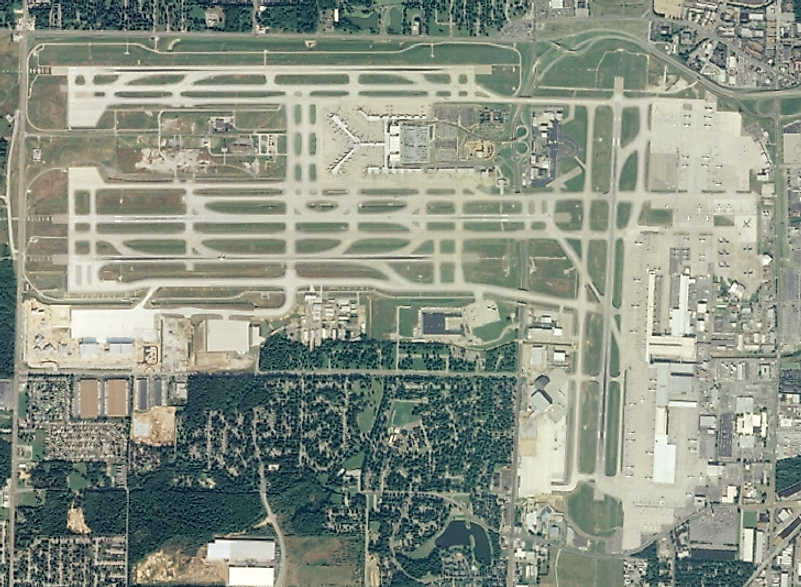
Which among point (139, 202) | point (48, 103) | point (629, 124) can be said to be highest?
point (48, 103)

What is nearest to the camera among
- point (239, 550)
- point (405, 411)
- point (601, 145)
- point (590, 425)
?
point (239, 550)

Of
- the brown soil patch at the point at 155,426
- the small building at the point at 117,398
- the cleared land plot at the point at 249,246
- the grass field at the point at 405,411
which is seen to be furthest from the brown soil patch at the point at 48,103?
the grass field at the point at 405,411

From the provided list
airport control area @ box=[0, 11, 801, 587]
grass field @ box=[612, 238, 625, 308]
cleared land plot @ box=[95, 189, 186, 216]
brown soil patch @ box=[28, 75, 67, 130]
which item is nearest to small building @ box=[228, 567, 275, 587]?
airport control area @ box=[0, 11, 801, 587]

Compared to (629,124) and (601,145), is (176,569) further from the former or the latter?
(629,124)

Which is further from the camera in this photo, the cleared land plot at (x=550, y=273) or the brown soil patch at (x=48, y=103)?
the cleared land plot at (x=550, y=273)

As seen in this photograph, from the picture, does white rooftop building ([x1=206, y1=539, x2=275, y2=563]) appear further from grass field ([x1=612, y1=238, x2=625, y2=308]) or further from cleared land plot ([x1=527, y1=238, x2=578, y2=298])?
grass field ([x1=612, y1=238, x2=625, y2=308])

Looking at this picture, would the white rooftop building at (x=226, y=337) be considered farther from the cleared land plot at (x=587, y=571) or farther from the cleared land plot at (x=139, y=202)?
the cleared land plot at (x=587, y=571)

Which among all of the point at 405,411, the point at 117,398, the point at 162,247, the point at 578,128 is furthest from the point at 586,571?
the point at 162,247

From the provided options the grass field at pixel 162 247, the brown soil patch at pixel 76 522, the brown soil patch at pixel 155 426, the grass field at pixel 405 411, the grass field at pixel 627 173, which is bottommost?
the brown soil patch at pixel 76 522

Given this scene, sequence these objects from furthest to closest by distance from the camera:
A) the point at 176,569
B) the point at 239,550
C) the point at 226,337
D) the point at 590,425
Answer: the point at 590,425, the point at 226,337, the point at 176,569, the point at 239,550
